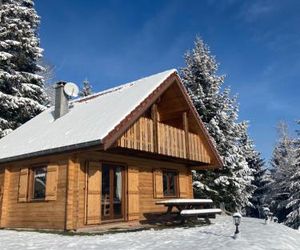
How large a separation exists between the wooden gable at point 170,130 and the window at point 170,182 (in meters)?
1.34

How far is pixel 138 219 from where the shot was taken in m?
14.9

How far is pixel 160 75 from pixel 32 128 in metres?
6.66

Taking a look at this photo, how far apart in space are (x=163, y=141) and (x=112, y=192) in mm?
3094

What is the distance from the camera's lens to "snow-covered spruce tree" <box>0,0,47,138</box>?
21.3 m

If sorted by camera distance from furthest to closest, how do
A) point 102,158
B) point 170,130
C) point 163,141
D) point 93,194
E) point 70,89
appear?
1. point 70,89
2. point 170,130
3. point 163,141
4. point 102,158
5. point 93,194

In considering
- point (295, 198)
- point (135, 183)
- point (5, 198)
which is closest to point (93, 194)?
point (135, 183)

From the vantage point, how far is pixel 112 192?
1401 centimetres

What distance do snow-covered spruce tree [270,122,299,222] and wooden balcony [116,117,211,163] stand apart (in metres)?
13.4

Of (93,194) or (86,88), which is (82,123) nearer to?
(93,194)

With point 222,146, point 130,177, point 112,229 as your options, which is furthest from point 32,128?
point 222,146

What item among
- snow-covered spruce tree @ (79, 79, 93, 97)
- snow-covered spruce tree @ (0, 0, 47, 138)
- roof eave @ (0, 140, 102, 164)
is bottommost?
roof eave @ (0, 140, 102, 164)

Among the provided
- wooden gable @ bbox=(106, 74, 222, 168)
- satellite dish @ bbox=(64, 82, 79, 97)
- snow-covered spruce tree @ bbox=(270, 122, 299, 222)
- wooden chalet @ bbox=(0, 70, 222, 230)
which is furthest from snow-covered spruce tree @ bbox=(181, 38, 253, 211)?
satellite dish @ bbox=(64, 82, 79, 97)

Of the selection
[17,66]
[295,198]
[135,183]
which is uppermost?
[17,66]

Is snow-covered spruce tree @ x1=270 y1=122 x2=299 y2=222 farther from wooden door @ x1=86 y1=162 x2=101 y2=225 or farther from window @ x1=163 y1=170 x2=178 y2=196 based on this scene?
wooden door @ x1=86 y1=162 x2=101 y2=225
